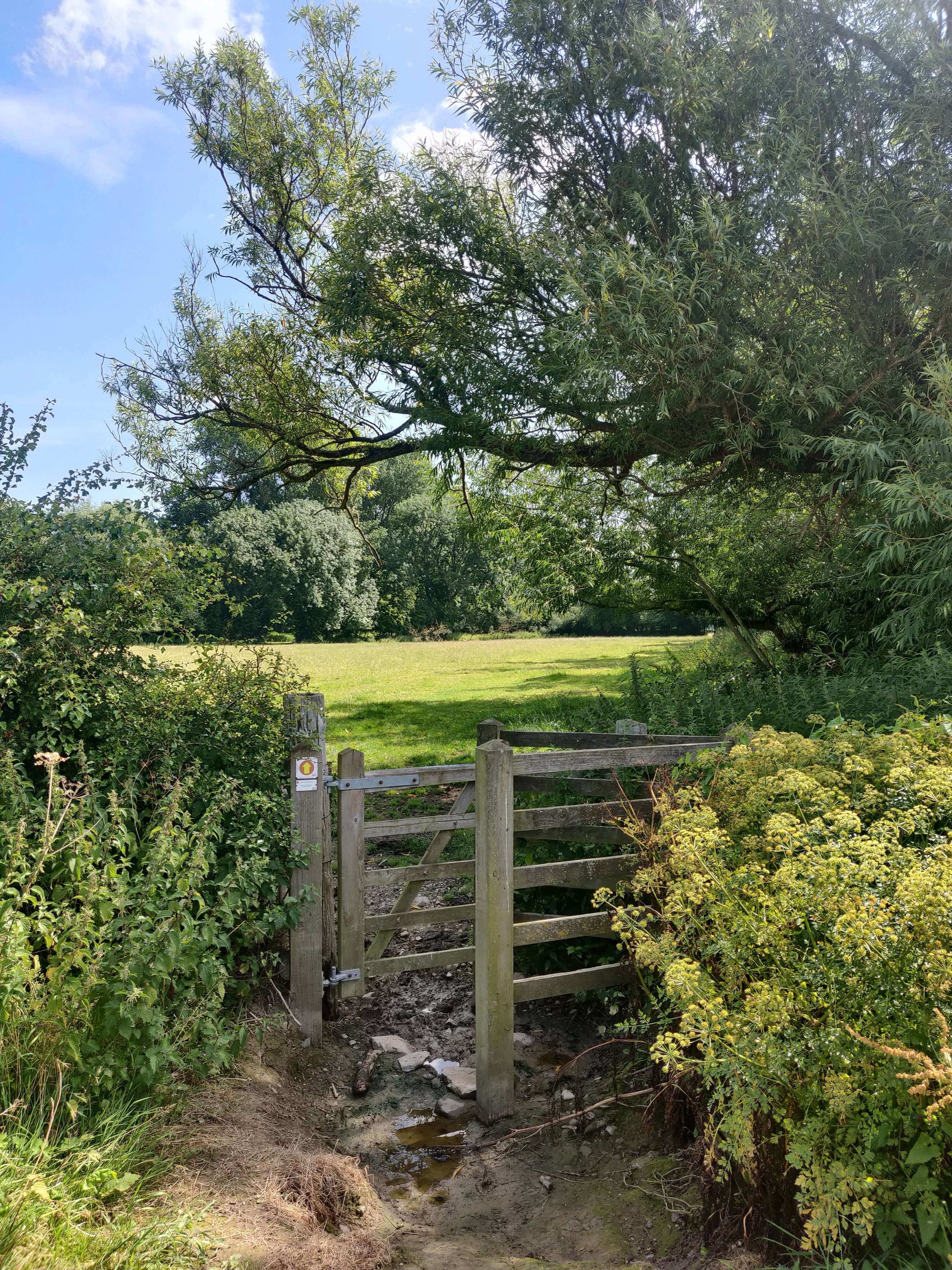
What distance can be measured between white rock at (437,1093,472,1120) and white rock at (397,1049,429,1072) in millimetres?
328

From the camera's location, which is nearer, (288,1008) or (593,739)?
(288,1008)

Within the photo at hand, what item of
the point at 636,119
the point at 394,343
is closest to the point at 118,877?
the point at 394,343

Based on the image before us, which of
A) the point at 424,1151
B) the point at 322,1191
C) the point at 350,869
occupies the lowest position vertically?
the point at 424,1151

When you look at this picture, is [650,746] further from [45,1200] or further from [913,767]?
[45,1200]

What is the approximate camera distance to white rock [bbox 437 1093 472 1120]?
14.2 feet

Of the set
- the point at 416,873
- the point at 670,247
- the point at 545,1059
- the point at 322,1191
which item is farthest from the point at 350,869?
the point at 670,247

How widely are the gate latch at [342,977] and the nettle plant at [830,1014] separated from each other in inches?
83.3

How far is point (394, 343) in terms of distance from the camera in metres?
9.34

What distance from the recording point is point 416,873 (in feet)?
16.5

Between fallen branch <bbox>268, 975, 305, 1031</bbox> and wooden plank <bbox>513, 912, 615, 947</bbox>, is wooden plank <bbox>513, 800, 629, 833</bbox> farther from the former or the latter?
fallen branch <bbox>268, 975, 305, 1031</bbox>

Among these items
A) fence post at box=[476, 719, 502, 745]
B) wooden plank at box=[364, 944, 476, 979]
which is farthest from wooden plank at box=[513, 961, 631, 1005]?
fence post at box=[476, 719, 502, 745]

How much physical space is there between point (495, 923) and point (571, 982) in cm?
69

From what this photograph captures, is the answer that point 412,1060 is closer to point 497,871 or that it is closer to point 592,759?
point 497,871

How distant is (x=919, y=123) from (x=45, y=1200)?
9.78 meters
